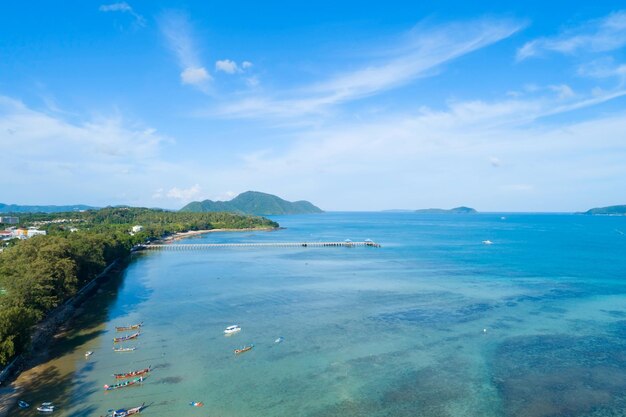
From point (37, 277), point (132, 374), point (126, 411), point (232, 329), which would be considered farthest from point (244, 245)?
point (126, 411)

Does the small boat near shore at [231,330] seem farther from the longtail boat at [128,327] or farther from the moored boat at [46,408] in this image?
the moored boat at [46,408]

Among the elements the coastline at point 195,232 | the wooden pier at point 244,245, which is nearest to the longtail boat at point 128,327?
the wooden pier at point 244,245

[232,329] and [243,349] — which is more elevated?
[232,329]

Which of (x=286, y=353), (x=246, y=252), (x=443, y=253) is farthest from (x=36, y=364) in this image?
(x=443, y=253)

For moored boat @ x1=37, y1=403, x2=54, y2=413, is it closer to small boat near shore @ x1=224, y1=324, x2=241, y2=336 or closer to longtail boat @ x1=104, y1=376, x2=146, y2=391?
longtail boat @ x1=104, y1=376, x2=146, y2=391

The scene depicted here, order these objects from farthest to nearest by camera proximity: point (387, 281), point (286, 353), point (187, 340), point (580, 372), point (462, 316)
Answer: point (387, 281) → point (462, 316) → point (187, 340) → point (286, 353) → point (580, 372)

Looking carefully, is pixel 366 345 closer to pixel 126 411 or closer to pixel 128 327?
pixel 126 411

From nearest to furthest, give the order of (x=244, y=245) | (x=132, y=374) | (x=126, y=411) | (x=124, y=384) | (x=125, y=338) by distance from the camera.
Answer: (x=126, y=411)
(x=124, y=384)
(x=132, y=374)
(x=125, y=338)
(x=244, y=245)

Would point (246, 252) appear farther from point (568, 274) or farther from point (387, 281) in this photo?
point (568, 274)
